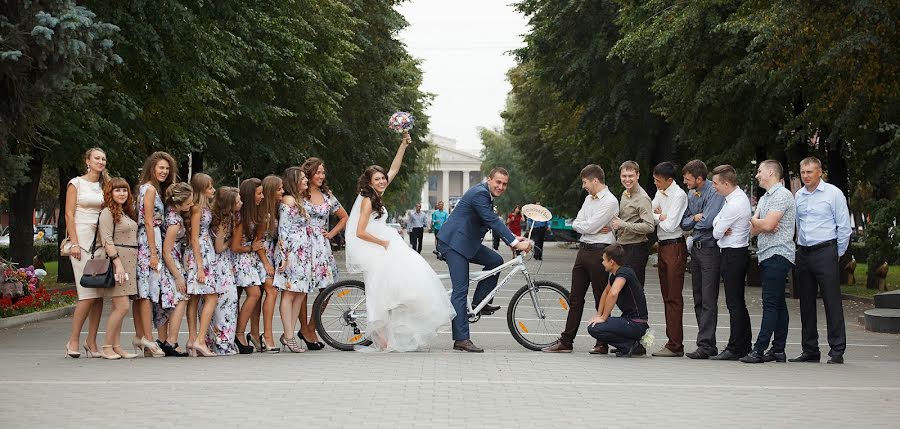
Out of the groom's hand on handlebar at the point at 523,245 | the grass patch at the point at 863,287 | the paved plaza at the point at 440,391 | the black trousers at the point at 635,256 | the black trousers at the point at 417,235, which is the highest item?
the black trousers at the point at 417,235

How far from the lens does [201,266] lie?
13.5 m

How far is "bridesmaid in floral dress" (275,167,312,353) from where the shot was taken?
14.1m

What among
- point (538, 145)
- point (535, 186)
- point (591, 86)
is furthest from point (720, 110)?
point (535, 186)

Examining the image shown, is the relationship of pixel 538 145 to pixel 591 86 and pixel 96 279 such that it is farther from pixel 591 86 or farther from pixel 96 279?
pixel 96 279

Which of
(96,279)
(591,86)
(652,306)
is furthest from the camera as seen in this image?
(591,86)

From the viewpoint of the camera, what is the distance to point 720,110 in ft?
99.9

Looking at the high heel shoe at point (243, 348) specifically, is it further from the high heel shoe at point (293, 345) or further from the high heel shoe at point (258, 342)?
the high heel shoe at point (293, 345)

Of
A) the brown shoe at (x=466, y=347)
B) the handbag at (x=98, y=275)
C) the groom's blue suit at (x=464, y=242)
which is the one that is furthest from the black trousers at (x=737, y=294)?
the handbag at (x=98, y=275)

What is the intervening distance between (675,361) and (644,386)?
2522 millimetres

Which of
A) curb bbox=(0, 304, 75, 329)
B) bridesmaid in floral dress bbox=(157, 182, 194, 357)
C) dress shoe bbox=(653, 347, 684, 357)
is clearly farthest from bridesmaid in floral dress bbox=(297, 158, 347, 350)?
curb bbox=(0, 304, 75, 329)

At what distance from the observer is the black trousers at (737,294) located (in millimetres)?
13516

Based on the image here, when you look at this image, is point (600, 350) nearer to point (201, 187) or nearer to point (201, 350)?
point (201, 350)

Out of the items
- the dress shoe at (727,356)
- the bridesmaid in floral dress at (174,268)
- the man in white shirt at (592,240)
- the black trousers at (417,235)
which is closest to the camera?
the bridesmaid in floral dress at (174,268)

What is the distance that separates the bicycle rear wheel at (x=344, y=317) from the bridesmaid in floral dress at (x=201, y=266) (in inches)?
44.3
